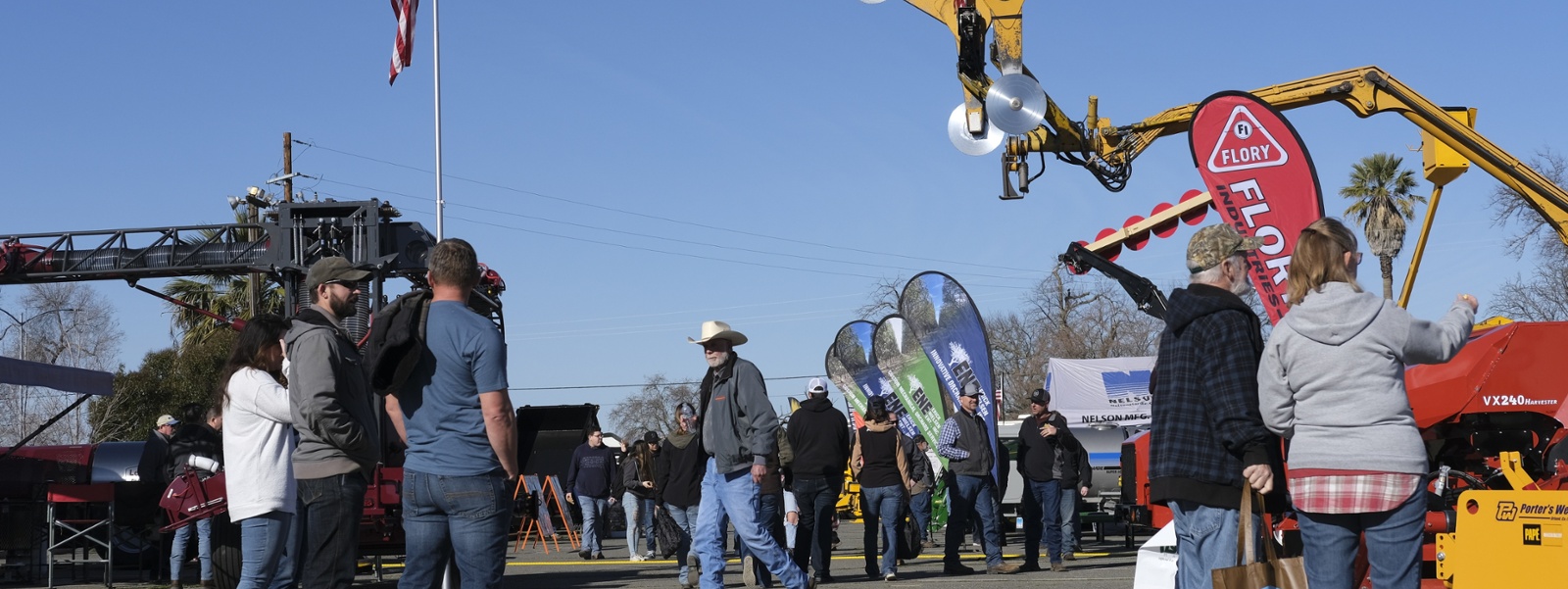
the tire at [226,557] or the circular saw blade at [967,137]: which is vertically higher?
the circular saw blade at [967,137]

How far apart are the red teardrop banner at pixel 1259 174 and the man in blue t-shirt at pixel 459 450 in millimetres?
6681

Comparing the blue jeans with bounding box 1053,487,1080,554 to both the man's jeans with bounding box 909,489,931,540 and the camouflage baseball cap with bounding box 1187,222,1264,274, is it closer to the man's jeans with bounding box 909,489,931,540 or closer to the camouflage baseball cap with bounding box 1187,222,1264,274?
the man's jeans with bounding box 909,489,931,540

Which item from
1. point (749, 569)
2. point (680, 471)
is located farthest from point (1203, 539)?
point (680, 471)

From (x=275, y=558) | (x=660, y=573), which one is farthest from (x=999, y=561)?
(x=275, y=558)

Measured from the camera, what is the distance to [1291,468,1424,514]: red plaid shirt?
15.1 feet

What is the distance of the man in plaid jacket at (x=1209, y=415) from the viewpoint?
4.90m

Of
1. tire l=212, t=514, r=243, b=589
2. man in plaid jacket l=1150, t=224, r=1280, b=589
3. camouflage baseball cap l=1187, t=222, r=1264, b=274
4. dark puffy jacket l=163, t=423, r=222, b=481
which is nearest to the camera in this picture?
man in plaid jacket l=1150, t=224, r=1280, b=589

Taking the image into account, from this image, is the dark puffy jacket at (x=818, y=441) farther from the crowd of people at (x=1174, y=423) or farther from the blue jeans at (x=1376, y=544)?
the blue jeans at (x=1376, y=544)

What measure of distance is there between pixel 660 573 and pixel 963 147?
545cm

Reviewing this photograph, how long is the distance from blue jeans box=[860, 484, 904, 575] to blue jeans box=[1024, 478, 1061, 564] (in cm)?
158

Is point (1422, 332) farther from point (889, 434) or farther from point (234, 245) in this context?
point (234, 245)

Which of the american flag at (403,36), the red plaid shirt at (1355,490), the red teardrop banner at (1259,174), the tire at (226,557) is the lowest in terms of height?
the tire at (226,557)

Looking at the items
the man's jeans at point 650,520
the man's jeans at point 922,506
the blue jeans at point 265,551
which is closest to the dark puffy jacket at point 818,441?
the man's jeans at point 922,506

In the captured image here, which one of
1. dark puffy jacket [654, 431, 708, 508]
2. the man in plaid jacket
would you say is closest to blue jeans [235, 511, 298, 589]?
the man in plaid jacket
